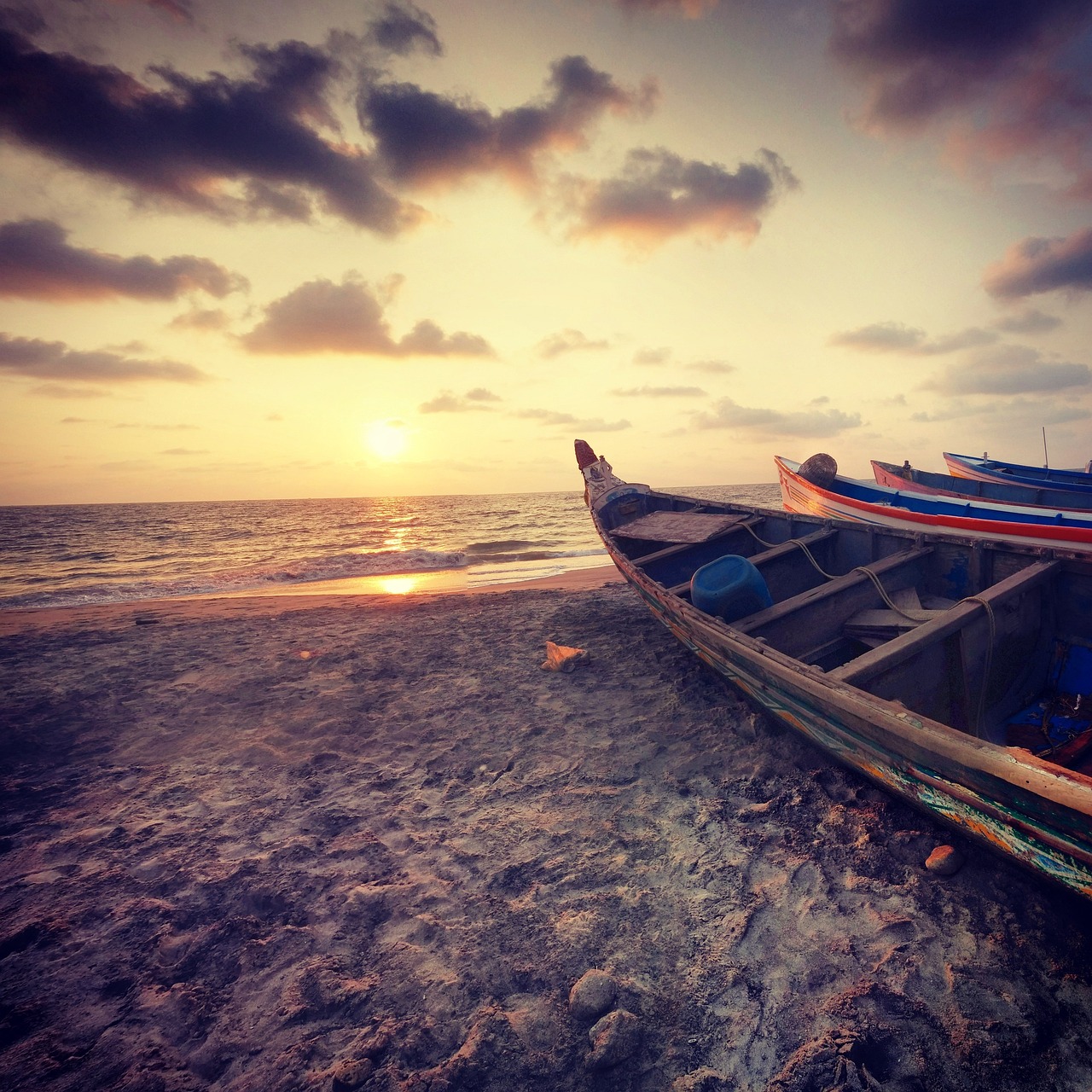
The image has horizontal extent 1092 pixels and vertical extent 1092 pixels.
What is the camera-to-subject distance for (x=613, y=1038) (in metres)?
2.11

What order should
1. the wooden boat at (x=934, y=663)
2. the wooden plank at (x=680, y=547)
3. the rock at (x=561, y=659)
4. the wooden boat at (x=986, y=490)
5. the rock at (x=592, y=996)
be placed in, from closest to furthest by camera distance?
the wooden boat at (x=934, y=663), the rock at (x=592, y=996), the rock at (x=561, y=659), the wooden plank at (x=680, y=547), the wooden boat at (x=986, y=490)

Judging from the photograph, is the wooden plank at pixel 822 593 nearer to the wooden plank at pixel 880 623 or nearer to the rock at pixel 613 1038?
the wooden plank at pixel 880 623

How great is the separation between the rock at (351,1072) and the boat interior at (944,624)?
3001 millimetres

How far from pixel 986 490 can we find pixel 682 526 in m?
11.7

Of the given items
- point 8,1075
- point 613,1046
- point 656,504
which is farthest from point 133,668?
point 656,504

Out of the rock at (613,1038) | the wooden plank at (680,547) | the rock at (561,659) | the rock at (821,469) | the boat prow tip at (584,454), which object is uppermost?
the boat prow tip at (584,454)

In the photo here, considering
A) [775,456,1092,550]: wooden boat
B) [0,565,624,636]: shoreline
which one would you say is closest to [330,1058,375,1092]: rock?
[775,456,1092,550]: wooden boat

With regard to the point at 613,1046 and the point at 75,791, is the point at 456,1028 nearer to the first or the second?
the point at 613,1046

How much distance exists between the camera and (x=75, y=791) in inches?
166

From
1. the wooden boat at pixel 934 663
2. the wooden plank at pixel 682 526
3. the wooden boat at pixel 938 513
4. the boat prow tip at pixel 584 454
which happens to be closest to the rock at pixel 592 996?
the wooden boat at pixel 934 663

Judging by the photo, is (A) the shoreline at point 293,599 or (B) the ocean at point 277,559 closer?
(A) the shoreline at point 293,599

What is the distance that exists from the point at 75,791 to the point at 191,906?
2.27 meters

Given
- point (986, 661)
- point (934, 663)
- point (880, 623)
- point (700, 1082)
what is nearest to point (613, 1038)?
point (700, 1082)

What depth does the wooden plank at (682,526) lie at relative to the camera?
21.9ft
